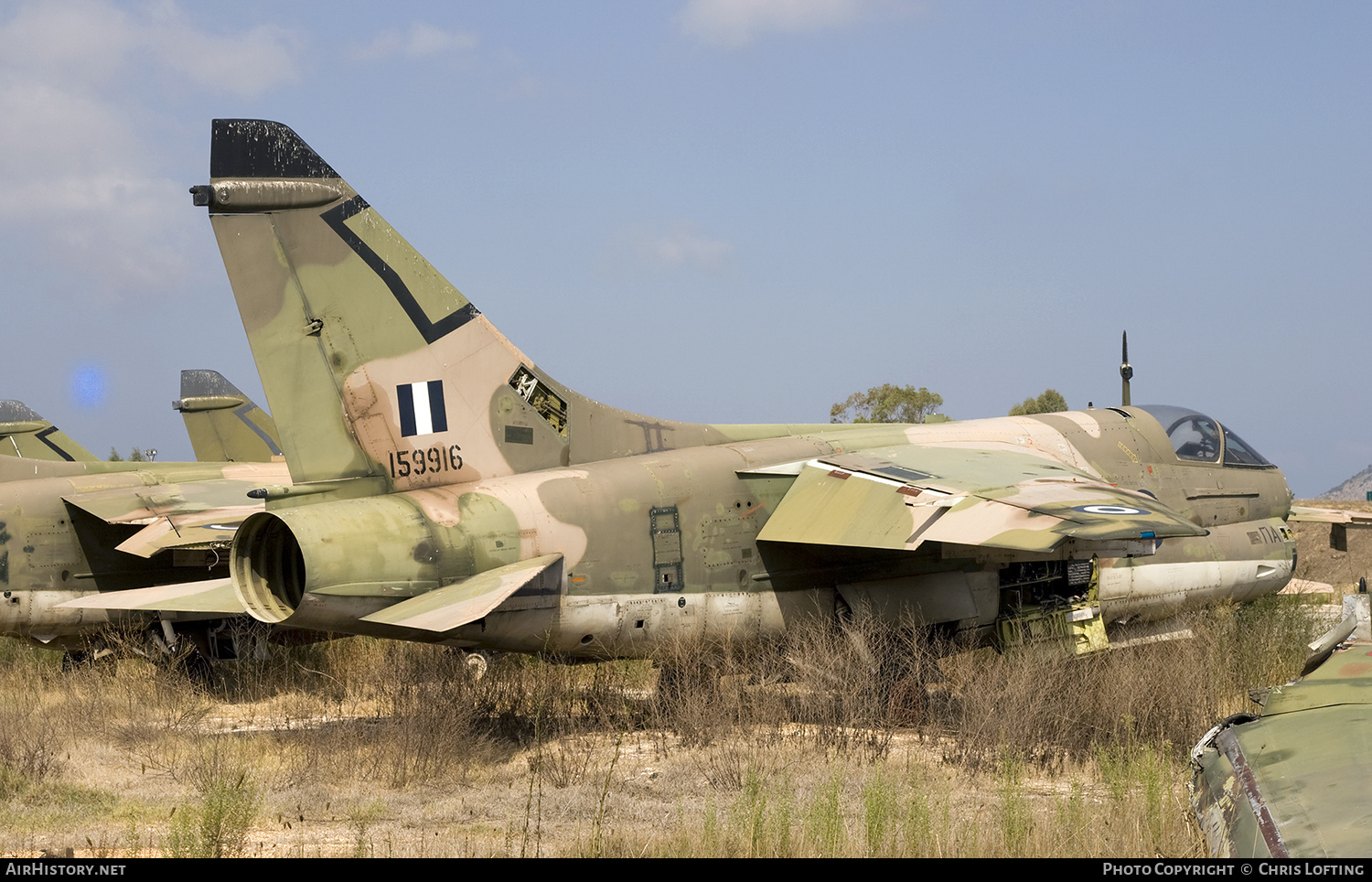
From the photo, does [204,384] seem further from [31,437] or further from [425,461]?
[425,461]

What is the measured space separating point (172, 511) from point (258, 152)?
242 inches

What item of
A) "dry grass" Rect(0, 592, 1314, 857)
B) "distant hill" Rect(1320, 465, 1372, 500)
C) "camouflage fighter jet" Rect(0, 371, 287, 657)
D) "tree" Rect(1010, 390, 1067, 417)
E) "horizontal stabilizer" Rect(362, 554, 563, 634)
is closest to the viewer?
"dry grass" Rect(0, 592, 1314, 857)

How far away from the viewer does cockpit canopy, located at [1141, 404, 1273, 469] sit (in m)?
12.8

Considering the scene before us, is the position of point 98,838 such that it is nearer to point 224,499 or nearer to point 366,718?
point 366,718

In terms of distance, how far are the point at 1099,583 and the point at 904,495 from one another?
2.94m

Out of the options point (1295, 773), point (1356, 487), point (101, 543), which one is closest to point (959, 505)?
Result: point (1295, 773)

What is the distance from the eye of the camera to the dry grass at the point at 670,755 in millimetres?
6434

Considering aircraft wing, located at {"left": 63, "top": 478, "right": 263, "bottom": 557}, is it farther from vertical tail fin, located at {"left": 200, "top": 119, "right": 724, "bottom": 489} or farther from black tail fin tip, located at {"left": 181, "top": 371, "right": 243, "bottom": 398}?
black tail fin tip, located at {"left": 181, "top": 371, "right": 243, "bottom": 398}

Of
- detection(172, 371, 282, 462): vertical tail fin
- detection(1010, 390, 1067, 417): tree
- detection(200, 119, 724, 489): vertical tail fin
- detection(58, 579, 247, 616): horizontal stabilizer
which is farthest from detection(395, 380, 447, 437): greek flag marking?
detection(1010, 390, 1067, 417): tree

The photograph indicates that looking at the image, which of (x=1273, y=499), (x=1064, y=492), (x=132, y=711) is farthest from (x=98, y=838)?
(x=1273, y=499)

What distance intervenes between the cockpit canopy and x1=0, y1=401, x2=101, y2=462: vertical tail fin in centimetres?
1825

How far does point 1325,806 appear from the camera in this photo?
472cm

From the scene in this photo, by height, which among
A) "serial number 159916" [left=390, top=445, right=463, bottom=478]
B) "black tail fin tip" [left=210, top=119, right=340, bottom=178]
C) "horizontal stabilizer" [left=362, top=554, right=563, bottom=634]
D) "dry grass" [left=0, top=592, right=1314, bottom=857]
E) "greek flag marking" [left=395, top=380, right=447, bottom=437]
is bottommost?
"dry grass" [left=0, top=592, right=1314, bottom=857]

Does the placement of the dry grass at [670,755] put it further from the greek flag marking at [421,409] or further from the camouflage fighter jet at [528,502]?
the greek flag marking at [421,409]
